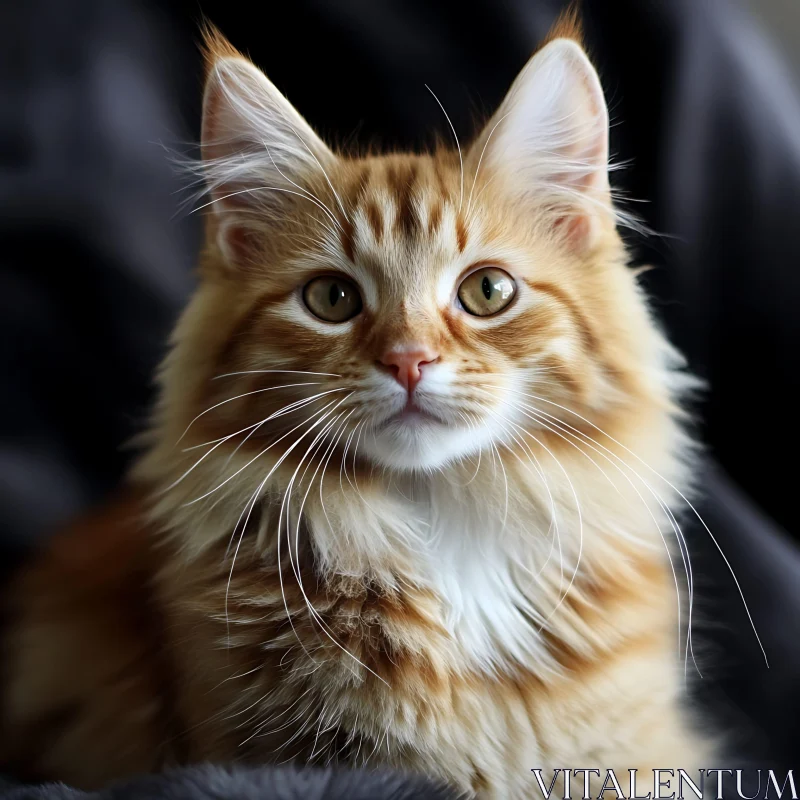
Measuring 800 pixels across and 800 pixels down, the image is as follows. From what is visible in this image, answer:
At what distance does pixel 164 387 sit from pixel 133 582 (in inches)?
11.0

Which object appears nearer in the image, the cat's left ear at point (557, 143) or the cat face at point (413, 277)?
the cat face at point (413, 277)

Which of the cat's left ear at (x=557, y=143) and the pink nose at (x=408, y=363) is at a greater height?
the cat's left ear at (x=557, y=143)

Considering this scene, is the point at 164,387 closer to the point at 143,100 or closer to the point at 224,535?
the point at 224,535

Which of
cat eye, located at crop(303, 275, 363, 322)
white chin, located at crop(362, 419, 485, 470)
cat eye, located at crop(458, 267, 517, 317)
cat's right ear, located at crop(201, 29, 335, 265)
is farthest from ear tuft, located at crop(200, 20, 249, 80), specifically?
white chin, located at crop(362, 419, 485, 470)

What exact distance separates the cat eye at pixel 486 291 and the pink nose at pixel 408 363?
0.42 feet

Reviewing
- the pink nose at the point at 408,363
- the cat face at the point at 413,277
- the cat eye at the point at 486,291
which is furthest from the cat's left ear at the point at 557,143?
the pink nose at the point at 408,363

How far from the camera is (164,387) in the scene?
1203mm

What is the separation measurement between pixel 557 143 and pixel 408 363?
0.42 meters

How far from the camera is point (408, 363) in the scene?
896mm

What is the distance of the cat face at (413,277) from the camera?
937mm

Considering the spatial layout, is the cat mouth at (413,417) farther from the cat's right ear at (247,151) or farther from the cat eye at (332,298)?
the cat's right ear at (247,151)

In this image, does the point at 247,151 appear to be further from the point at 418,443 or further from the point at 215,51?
the point at 418,443

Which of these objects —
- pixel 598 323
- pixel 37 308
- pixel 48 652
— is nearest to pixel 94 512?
pixel 48 652

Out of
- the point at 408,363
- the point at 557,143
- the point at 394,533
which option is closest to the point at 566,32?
the point at 557,143
